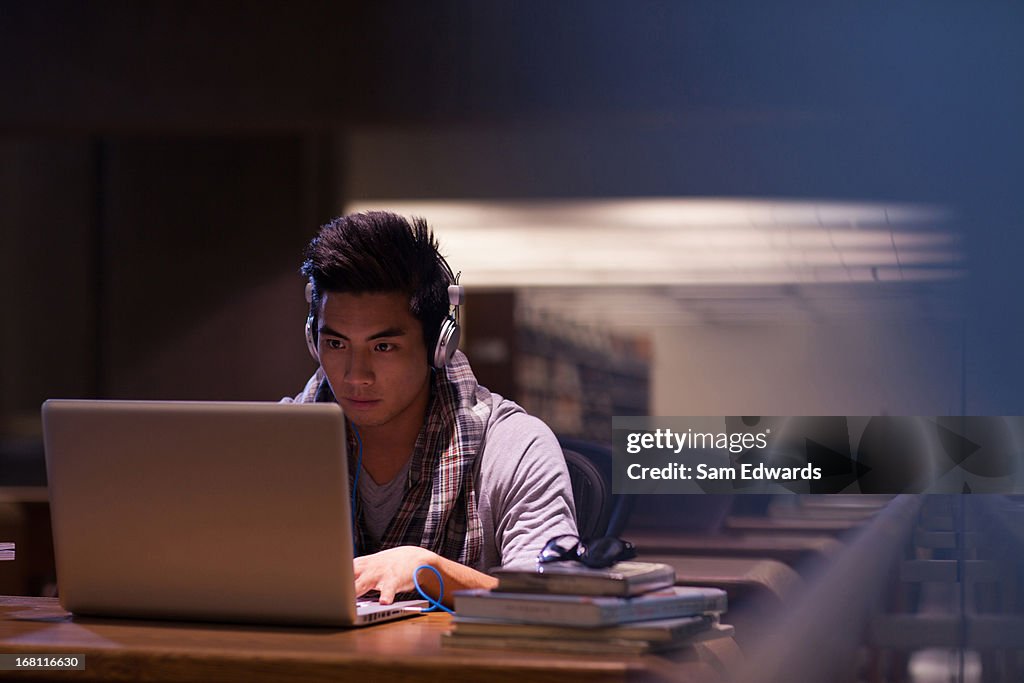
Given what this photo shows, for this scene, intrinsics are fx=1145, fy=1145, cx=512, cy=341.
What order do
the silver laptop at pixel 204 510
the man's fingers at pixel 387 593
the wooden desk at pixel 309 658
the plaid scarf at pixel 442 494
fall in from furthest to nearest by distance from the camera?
the plaid scarf at pixel 442 494, the man's fingers at pixel 387 593, the silver laptop at pixel 204 510, the wooden desk at pixel 309 658

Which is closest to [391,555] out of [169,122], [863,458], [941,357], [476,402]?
[476,402]

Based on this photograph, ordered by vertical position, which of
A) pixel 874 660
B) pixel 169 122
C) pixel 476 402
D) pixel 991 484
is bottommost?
pixel 874 660

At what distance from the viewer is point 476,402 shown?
1.73 metres

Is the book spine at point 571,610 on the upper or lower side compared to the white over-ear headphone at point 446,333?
lower

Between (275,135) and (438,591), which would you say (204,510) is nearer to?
(438,591)

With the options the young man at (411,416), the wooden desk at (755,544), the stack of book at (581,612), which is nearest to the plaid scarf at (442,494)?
the young man at (411,416)

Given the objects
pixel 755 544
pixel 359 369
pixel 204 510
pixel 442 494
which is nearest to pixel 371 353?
pixel 359 369

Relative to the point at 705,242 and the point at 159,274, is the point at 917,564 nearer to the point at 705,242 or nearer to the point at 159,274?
the point at 705,242

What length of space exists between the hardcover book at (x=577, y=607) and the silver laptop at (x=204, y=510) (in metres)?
0.13

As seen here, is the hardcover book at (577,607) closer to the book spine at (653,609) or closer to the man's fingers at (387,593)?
the book spine at (653,609)

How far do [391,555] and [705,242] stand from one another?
2762mm

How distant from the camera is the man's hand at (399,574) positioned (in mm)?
1264

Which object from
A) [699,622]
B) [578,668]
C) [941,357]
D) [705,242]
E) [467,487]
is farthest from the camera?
[705,242]

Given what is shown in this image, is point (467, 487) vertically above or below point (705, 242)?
below
